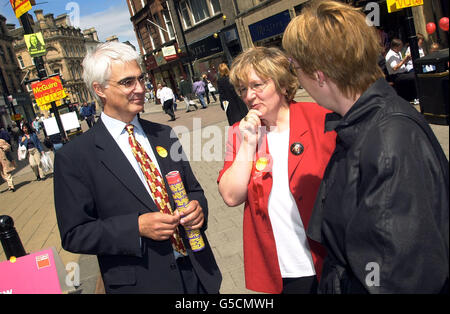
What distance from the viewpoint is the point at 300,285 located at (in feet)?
6.63

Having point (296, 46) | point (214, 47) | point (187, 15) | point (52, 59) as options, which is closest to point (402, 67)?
point (296, 46)

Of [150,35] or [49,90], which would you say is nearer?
[49,90]

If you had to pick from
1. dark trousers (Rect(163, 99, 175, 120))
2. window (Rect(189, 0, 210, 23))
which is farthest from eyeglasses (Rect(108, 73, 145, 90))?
window (Rect(189, 0, 210, 23))

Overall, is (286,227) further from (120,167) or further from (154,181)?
(120,167)

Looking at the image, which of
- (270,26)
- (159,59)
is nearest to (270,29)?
(270,26)

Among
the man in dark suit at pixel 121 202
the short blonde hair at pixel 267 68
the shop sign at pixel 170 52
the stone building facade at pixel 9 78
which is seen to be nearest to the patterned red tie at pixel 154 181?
the man in dark suit at pixel 121 202

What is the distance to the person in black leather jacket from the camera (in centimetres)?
103

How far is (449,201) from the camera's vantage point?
1.06 meters

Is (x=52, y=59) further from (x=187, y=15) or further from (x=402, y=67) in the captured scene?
(x=402, y=67)

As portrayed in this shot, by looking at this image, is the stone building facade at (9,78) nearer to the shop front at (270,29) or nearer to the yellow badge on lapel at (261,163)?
the shop front at (270,29)

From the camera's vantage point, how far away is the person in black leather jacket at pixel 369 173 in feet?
3.38

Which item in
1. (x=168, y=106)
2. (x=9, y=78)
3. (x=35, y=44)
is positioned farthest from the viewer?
(x=9, y=78)

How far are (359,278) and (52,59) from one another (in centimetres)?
7621

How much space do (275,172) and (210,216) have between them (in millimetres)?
3472
